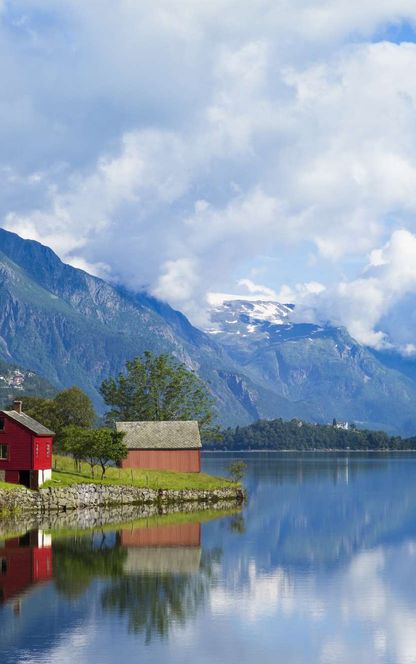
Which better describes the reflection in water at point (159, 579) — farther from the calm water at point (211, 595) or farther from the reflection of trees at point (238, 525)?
the reflection of trees at point (238, 525)

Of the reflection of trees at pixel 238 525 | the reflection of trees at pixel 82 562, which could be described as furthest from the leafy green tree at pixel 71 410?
the reflection of trees at pixel 82 562

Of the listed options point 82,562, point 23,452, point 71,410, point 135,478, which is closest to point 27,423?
point 23,452

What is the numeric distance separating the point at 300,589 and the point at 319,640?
43.8ft

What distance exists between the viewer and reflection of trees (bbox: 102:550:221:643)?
46812 mm

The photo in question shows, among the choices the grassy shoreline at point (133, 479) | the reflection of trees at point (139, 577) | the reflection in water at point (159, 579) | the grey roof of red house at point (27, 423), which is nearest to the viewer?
the reflection in water at point (159, 579)

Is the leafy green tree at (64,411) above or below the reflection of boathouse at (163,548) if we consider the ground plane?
above

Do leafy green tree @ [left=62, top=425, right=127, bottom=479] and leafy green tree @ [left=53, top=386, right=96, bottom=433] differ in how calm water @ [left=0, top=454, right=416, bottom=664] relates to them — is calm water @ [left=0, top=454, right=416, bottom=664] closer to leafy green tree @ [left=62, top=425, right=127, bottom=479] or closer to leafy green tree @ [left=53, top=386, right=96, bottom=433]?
leafy green tree @ [left=62, top=425, right=127, bottom=479]

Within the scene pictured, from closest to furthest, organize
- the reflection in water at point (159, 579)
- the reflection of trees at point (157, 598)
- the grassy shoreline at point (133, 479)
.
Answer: the reflection of trees at point (157, 598) < the reflection in water at point (159, 579) < the grassy shoreline at point (133, 479)

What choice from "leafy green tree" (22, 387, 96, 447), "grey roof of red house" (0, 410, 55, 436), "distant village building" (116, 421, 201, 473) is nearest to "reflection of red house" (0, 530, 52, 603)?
"grey roof of red house" (0, 410, 55, 436)

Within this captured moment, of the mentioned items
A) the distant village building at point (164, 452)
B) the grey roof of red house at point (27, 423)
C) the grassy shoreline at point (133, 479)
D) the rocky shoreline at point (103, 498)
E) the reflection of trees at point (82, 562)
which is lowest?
the reflection of trees at point (82, 562)

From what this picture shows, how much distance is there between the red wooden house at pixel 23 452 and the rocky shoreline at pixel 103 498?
2.98 m

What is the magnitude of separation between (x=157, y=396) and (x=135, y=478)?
43.0 metres

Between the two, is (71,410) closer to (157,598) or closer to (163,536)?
(163,536)

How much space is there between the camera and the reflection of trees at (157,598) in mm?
46812
